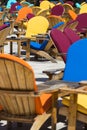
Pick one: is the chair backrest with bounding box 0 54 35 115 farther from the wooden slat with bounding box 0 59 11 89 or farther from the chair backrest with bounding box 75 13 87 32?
the chair backrest with bounding box 75 13 87 32

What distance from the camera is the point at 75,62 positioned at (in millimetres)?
5090

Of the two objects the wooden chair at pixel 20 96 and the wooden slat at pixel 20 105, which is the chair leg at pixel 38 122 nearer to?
the wooden chair at pixel 20 96

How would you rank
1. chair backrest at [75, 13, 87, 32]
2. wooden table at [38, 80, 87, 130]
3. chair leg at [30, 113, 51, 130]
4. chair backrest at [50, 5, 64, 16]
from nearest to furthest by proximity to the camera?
wooden table at [38, 80, 87, 130], chair leg at [30, 113, 51, 130], chair backrest at [75, 13, 87, 32], chair backrest at [50, 5, 64, 16]

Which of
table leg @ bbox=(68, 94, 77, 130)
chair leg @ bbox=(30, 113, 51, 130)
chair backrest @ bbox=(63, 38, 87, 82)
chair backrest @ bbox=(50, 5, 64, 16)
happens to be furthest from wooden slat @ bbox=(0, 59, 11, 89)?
chair backrest @ bbox=(50, 5, 64, 16)

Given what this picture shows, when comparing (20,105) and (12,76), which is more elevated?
(12,76)

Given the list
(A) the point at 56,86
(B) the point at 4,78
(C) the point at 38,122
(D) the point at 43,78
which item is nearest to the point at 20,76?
(B) the point at 4,78

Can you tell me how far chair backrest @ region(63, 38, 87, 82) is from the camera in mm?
5078

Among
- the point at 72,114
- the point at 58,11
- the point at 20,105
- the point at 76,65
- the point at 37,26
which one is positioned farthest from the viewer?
the point at 58,11

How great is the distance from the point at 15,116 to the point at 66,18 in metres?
10.4

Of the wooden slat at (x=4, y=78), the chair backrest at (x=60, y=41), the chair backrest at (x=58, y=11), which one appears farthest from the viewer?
the chair backrest at (x=58, y=11)

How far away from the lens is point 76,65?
201 inches

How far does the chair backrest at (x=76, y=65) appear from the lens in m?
5.08

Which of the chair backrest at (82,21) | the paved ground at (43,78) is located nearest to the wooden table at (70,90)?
the paved ground at (43,78)

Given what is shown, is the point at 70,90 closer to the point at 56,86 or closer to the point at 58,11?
the point at 56,86
